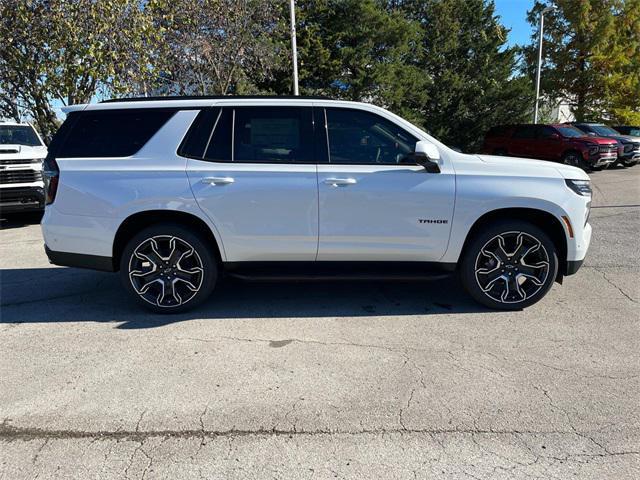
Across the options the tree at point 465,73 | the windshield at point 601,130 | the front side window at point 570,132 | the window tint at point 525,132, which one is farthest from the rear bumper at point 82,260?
the tree at point 465,73

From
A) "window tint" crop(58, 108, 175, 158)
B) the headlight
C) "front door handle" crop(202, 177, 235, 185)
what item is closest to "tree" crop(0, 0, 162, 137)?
"window tint" crop(58, 108, 175, 158)

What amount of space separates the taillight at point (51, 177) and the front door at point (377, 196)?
7.71ft

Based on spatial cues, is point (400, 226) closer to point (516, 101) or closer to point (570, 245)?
point (570, 245)

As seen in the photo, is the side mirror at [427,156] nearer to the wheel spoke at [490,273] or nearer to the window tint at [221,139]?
the wheel spoke at [490,273]

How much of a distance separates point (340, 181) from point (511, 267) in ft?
5.80

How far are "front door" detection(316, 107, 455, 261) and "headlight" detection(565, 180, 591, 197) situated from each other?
108 centimetres

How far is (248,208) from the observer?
4.29m

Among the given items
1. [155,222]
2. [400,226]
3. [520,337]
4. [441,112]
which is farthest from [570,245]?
[441,112]

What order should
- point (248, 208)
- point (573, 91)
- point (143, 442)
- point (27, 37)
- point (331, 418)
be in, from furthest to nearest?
1. point (573, 91)
2. point (27, 37)
3. point (248, 208)
4. point (331, 418)
5. point (143, 442)

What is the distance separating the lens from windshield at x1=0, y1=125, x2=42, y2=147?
9.67m

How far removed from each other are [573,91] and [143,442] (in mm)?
29611

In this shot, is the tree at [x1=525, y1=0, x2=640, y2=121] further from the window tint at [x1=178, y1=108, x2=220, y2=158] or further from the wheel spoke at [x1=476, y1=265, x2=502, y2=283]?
the window tint at [x1=178, y1=108, x2=220, y2=158]

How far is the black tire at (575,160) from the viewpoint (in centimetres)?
1706

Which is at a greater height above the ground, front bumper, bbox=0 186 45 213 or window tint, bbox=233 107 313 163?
window tint, bbox=233 107 313 163
